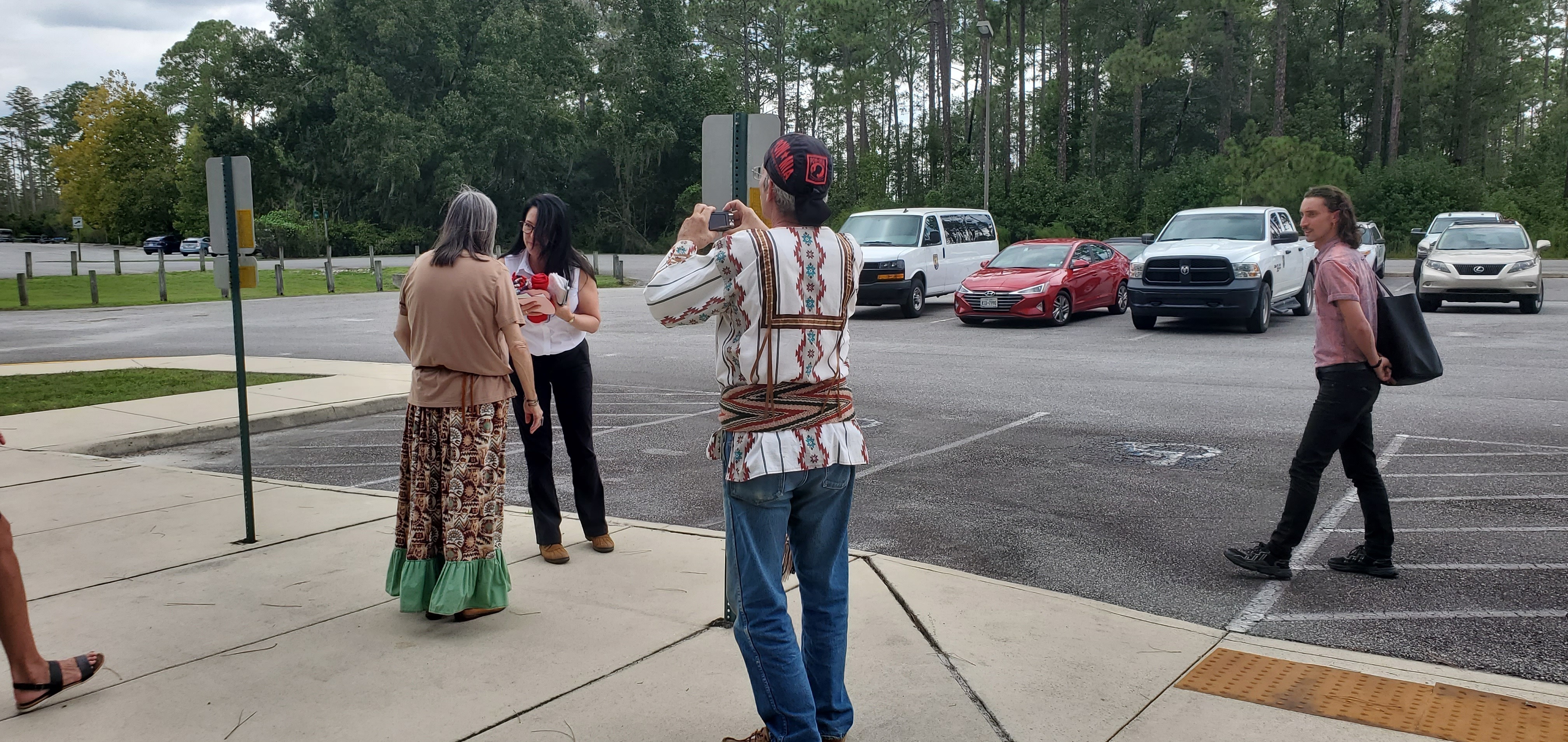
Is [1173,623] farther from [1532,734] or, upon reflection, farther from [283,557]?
[283,557]

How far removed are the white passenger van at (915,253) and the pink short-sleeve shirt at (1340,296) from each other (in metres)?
15.0

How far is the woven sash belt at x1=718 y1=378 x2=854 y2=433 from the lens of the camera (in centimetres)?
306

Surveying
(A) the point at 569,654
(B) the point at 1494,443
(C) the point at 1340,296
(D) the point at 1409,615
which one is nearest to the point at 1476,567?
(D) the point at 1409,615

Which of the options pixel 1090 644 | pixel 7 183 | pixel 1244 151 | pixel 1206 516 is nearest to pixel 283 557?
pixel 1090 644

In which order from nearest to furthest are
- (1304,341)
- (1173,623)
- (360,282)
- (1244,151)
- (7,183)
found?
(1173,623) → (1304,341) → (360,282) → (1244,151) → (7,183)

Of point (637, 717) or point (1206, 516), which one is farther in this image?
point (1206, 516)

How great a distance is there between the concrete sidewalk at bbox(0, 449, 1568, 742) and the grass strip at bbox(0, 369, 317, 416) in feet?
18.9

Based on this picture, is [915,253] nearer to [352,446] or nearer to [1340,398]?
[352,446]

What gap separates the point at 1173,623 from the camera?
4633 mm

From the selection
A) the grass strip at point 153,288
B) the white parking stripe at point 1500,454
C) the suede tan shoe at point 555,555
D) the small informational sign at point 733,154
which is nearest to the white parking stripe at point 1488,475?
the white parking stripe at point 1500,454

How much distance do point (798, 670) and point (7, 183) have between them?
496 ft

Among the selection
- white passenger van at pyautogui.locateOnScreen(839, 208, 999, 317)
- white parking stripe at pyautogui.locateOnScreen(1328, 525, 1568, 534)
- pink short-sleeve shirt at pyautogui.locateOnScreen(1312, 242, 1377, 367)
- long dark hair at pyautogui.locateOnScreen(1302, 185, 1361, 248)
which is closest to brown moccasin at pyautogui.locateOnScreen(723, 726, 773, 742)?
pink short-sleeve shirt at pyautogui.locateOnScreen(1312, 242, 1377, 367)

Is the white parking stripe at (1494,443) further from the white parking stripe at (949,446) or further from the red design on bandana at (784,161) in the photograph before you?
the red design on bandana at (784,161)

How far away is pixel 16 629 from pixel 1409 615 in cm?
545
